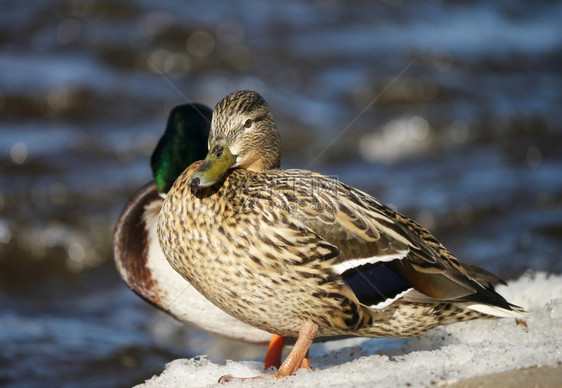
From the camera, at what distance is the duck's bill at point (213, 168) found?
3.05m

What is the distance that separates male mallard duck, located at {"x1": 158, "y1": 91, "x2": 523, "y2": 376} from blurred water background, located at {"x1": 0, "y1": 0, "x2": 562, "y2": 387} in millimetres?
2561

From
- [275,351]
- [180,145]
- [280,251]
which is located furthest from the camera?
[180,145]

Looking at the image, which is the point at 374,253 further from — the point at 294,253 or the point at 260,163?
the point at 260,163

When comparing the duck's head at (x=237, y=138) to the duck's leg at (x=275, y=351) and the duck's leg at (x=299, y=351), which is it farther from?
the duck's leg at (x=275, y=351)

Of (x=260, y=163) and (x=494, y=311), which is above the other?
(x=260, y=163)

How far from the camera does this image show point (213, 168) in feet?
10.2

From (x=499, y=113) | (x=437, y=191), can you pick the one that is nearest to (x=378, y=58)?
(x=499, y=113)

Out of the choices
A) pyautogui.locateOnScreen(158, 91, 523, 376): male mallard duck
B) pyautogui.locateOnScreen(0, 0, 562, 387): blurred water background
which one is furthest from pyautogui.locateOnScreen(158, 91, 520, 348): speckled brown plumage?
pyautogui.locateOnScreen(0, 0, 562, 387): blurred water background

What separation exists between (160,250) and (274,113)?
514 cm

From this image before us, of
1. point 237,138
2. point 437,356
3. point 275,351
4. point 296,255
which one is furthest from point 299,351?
point 237,138

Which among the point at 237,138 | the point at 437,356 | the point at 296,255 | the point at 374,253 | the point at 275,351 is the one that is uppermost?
the point at 237,138

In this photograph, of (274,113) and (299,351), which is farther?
(274,113)

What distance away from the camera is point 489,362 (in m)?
2.84

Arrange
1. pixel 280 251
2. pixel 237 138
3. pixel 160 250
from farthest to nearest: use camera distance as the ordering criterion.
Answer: pixel 160 250, pixel 237 138, pixel 280 251
